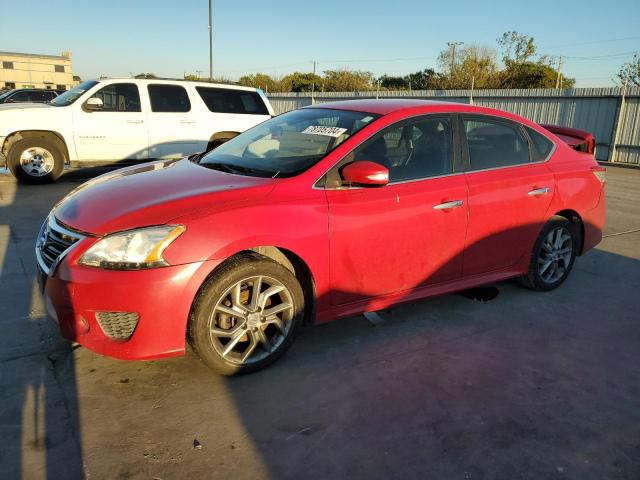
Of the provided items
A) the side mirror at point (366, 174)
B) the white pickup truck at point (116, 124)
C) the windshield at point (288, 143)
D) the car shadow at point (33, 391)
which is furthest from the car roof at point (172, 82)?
the side mirror at point (366, 174)

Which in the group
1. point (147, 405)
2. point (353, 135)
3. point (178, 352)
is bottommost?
point (147, 405)

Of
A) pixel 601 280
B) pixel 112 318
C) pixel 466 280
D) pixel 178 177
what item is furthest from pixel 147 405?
pixel 601 280

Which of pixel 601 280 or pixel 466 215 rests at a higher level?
pixel 466 215

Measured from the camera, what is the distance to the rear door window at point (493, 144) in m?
4.09

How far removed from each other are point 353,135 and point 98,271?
6.09 feet

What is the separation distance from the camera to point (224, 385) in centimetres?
307

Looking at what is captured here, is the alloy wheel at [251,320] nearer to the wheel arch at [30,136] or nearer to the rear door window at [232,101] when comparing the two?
the wheel arch at [30,136]

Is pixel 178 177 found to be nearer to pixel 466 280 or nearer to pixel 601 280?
pixel 466 280

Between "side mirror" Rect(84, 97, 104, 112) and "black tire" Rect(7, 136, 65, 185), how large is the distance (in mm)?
797

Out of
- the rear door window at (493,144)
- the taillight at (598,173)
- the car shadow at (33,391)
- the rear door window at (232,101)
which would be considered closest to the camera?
the car shadow at (33,391)

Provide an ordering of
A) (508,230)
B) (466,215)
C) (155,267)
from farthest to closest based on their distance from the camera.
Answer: (508,230), (466,215), (155,267)

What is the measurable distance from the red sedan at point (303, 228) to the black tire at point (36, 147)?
240 inches

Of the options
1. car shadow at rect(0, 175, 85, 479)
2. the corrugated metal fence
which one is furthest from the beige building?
car shadow at rect(0, 175, 85, 479)

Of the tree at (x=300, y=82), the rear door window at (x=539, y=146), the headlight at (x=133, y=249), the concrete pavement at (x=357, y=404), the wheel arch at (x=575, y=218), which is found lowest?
the concrete pavement at (x=357, y=404)
